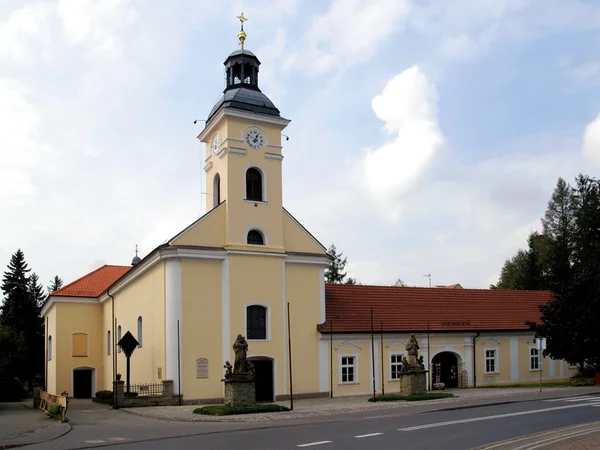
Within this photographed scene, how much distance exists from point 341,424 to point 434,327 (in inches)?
701

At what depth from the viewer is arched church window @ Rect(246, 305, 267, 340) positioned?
103 ft

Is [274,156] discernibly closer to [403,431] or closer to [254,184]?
[254,184]

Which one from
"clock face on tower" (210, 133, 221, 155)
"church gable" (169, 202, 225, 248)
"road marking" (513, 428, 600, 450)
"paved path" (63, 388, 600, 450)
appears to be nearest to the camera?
"road marking" (513, 428, 600, 450)

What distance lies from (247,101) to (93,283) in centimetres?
2183

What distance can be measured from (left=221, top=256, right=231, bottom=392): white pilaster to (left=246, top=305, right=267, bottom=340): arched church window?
3.38 feet

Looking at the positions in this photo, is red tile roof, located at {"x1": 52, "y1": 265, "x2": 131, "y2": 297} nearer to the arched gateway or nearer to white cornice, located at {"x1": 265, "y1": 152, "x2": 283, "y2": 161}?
white cornice, located at {"x1": 265, "y1": 152, "x2": 283, "y2": 161}

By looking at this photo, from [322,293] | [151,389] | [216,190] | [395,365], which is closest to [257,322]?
[322,293]

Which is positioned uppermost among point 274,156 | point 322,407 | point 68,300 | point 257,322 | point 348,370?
point 274,156

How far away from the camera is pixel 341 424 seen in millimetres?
19797

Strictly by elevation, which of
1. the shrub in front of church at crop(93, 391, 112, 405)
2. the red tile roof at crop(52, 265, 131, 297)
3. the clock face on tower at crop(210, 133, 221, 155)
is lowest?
the shrub in front of church at crop(93, 391, 112, 405)

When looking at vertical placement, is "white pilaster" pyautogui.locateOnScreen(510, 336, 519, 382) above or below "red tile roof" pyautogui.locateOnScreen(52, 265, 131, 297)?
below

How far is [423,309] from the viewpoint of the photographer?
38.1 meters

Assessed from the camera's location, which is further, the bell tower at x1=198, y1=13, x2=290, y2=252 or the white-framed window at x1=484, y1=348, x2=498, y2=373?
the white-framed window at x1=484, y1=348, x2=498, y2=373

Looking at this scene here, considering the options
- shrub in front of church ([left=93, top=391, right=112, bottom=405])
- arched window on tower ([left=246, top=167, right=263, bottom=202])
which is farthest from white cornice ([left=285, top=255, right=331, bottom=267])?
shrub in front of church ([left=93, top=391, right=112, bottom=405])
